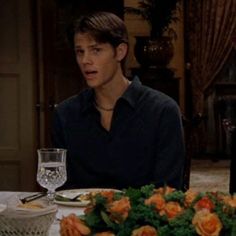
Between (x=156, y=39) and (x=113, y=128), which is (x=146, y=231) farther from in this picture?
(x=156, y=39)

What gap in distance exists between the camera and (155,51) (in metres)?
5.60

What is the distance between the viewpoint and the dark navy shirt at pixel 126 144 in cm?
204

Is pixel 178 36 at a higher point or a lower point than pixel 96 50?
higher

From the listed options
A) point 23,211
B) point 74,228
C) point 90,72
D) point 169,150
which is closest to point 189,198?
point 74,228

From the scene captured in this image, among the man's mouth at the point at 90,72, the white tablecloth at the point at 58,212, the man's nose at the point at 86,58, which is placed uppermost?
the man's nose at the point at 86,58

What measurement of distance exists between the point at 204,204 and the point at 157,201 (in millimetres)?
82

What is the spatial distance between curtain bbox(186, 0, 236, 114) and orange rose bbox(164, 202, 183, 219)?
6838mm

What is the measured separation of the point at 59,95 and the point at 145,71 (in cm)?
120

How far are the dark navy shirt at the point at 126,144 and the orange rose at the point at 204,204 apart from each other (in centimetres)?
92

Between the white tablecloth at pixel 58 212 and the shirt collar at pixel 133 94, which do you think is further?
the shirt collar at pixel 133 94

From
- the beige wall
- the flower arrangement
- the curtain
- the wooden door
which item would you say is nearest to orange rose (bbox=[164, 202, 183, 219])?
the flower arrangement

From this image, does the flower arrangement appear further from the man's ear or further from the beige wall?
the beige wall

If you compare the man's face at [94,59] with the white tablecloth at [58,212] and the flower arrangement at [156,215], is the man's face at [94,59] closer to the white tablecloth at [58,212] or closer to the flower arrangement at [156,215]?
the white tablecloth at [58,212]

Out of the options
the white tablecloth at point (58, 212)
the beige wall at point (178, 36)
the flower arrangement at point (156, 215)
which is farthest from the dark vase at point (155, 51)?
the flower arrangement at point (156, 215)
